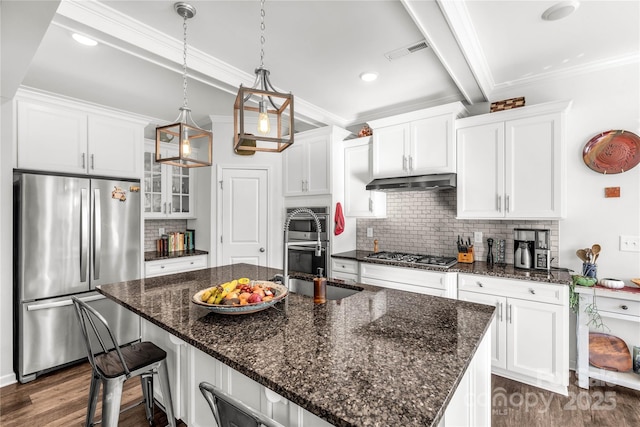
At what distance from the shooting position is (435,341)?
3.86ft

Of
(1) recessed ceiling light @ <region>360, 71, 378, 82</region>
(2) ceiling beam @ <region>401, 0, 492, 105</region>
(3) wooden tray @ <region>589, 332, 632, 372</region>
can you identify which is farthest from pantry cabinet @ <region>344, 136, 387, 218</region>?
(3) wooden tray @ <region>589, 332, 632, 372</region>

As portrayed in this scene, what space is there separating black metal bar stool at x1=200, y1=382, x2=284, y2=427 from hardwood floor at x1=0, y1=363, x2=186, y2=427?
150 centimetres

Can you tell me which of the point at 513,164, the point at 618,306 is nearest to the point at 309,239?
the point at 513,164

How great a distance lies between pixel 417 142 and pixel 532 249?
145cm

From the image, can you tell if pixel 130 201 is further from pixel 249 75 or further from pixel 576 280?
pixel 576 280

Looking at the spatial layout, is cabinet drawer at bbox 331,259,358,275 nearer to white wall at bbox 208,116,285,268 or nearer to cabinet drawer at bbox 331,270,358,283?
cabinet drawer at bbox 331,270,358,283

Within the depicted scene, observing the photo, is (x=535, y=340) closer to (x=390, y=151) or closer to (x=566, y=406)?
(x=566, y=406)

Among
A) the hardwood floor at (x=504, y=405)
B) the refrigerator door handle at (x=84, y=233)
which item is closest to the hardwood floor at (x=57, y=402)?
the hardwood floor at (x=504, y=405)

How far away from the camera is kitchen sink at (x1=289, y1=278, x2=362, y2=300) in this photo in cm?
199

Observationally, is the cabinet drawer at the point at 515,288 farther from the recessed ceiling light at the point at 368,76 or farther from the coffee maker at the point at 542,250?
the recessed ceiling light at the point at 368,76

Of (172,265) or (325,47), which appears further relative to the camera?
(172,265)

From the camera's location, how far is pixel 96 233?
295cm

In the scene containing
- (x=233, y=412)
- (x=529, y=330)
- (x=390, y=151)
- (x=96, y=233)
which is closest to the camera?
(x=233, y=412)

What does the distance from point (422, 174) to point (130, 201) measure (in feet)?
9.98
